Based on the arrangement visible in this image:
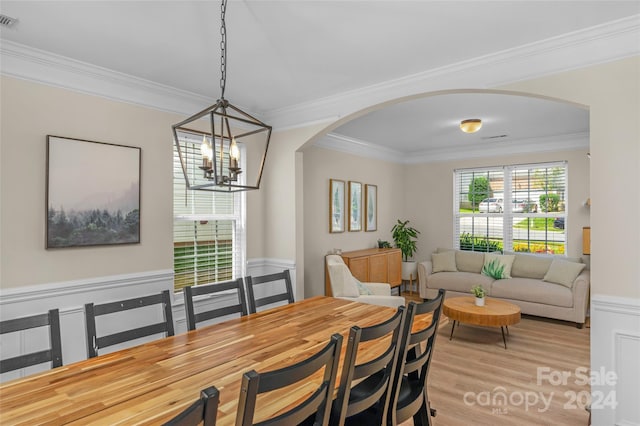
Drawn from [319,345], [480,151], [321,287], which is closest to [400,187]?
[480,151]

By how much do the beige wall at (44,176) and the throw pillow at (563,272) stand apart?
16.4 feet

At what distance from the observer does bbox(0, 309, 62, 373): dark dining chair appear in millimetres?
1559

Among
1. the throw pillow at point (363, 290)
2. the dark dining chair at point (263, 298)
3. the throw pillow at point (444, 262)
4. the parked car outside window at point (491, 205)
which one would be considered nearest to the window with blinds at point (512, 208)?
the parked car outside window at point (491, 205)

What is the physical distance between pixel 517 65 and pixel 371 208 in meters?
3.90

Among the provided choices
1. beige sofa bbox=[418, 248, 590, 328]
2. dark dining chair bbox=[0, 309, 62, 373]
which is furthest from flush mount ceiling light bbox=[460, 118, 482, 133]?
dark dining chair bbox=[0, 309, 62, 373]

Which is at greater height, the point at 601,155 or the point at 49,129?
the point at 49,129

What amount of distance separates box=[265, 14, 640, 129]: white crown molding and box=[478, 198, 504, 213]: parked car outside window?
402 centimetres

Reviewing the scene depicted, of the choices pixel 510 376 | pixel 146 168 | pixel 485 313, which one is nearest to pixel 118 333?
pixel 146 168

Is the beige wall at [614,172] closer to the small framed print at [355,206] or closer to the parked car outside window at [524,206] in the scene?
the small framed print at [355,206]

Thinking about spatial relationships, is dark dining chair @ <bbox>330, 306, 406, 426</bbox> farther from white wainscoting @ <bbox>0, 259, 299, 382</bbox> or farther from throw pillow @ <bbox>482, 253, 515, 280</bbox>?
throw pillow @ <bbox>482, 253, 515, 280</bbox>

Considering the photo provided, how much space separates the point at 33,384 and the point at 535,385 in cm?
352

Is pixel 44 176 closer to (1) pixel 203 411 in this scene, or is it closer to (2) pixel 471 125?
(1) pixel 203 411

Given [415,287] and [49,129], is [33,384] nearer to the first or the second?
[49,129]

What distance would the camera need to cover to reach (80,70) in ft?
9.57
